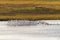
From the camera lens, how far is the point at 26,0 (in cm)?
105

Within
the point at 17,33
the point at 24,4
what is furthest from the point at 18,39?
the point at 24,4

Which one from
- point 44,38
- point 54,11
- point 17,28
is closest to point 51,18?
point 54,11

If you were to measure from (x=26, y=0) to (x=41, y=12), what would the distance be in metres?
0.15

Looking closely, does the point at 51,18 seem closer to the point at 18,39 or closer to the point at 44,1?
the point at 44,1

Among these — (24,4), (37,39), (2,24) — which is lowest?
(37,39)

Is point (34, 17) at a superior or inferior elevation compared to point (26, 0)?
inferior

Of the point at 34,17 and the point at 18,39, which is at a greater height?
the point at 34,17

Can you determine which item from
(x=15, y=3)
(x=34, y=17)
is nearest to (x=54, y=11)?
(x=34, y=17)

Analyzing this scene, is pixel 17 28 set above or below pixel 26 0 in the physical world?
below

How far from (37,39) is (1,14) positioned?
0.33 m

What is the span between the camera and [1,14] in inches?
40.6

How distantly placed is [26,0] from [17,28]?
224 millimetres

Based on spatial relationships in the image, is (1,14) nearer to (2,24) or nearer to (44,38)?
(2,24)

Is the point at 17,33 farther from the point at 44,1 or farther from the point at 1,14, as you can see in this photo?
the point at 44,1
